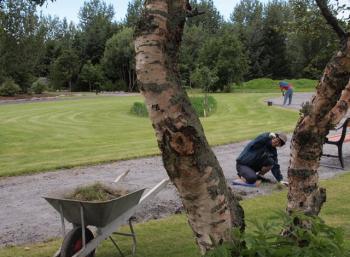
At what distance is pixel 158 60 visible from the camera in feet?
9.31

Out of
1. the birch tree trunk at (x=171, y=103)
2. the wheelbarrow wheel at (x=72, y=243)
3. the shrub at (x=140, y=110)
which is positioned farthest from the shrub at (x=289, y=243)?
the shrub at (x=140, y=110)

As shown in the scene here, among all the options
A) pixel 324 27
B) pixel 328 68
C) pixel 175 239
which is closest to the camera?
pixel 328 68

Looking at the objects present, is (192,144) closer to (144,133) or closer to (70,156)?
(70,156)

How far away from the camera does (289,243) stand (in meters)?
2.84

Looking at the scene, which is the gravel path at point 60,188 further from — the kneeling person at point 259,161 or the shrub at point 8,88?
the shrub at point 8,88

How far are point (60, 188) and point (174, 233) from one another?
1599 millimetres

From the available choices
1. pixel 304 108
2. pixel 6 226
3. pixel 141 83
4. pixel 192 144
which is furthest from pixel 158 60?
pixel 6 226

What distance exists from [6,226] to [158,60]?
4.65 meters

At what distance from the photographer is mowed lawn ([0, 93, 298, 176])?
12156mm

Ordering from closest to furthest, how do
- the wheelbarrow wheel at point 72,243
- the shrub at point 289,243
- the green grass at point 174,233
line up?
the shrub at point 289,243 < the wheelbarrow wheel at point 72,243 < the green grass at point 174,233

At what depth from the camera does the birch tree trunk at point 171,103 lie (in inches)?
111

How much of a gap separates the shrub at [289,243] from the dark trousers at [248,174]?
6077 mm

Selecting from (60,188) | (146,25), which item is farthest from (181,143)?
(60,188)

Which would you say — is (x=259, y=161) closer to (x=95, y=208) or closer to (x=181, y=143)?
(x=95, y=208)
